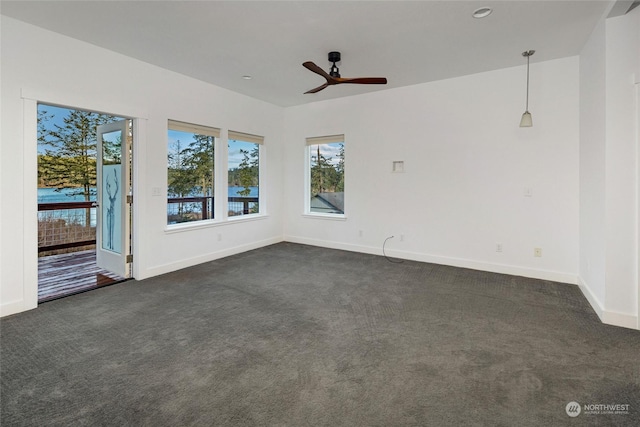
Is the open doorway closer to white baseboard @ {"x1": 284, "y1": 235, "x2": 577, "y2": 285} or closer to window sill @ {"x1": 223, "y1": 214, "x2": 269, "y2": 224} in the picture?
window sill @ {"x1": 223, "y1": 214, "x2": 269, "y2": 224}

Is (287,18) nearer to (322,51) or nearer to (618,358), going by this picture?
(322,51)

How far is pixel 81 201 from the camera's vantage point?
19.7 feet

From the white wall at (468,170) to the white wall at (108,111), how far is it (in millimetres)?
1887

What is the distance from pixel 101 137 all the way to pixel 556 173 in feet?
20.3

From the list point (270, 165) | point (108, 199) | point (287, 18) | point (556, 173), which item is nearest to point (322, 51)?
point (287, 18)

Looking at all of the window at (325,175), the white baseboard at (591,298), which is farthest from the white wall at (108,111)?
the white baseboard at (591,298)

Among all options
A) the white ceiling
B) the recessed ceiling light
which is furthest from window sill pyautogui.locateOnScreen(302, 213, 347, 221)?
the recessed ceiling light

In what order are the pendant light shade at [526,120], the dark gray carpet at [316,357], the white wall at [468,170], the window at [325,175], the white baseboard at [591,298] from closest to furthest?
the dark gray carpet at [316,357] < the white baseboard at [591,298] < the pendant light shade at [526,120] < the white wall at [468,170] < the window at [325,175]

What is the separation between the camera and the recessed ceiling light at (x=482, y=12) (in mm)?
2760

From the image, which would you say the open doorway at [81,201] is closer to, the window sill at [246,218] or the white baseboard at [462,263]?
the window sill at [246,218]

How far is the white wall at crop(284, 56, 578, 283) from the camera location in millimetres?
3924

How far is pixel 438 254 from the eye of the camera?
481 cm

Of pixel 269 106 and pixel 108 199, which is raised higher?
pixel 269 106

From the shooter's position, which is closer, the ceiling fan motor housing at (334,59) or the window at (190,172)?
the ceiling fan motor housing at (334,59)
